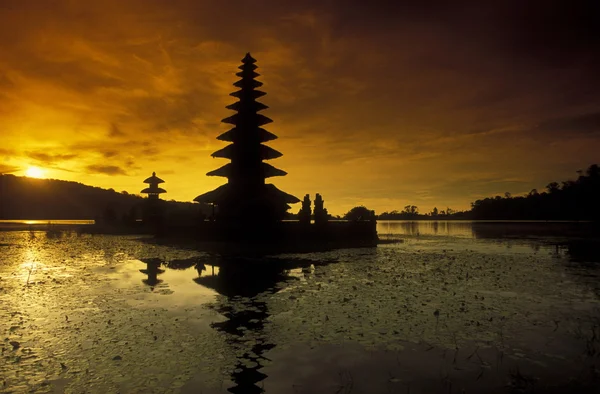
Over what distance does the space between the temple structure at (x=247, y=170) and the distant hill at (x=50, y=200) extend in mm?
118089

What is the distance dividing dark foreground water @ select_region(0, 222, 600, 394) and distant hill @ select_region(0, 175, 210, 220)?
140m

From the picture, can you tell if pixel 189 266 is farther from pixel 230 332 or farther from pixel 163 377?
pixel 163 377

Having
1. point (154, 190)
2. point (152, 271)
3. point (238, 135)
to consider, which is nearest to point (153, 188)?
point (154, 190)

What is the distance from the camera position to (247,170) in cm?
3244

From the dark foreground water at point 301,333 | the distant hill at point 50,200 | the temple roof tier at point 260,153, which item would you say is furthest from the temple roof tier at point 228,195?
the distant hill at point 50,200

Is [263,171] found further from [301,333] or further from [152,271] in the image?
[301,333]

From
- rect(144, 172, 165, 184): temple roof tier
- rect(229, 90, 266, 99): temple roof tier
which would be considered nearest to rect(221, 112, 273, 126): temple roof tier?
rect(229, 90, 266, 99): temple roof tier

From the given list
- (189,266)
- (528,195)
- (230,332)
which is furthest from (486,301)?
(528,195)

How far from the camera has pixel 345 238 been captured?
1255 inches

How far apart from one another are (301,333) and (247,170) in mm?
26365

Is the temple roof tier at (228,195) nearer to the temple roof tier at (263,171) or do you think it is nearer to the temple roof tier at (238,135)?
the temple roof tier at (263,171)

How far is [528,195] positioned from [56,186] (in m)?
186

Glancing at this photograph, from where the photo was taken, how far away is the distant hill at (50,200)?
154750 mm

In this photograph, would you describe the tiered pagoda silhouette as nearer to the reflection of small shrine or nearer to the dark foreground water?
the reflection of small shrine
